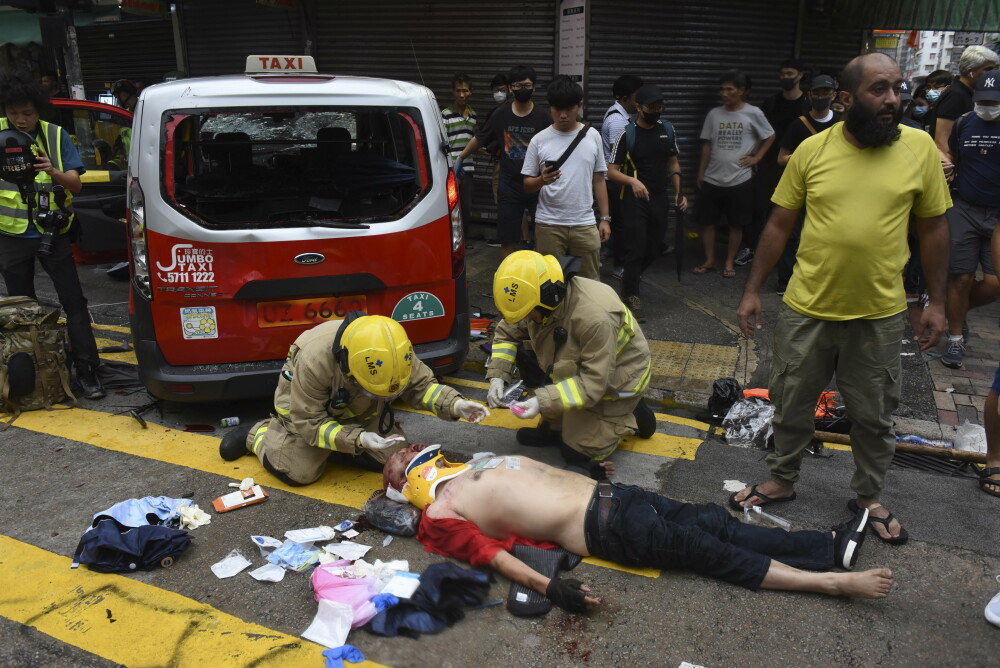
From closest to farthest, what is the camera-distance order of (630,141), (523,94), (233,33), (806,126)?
(630,141) → (523,94) → (806,126) → (233,33)

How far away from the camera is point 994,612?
292cm

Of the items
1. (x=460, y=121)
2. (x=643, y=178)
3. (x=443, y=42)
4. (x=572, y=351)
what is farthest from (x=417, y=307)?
(x=443, y=42)

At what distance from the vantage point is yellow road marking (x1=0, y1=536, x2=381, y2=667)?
112 inches

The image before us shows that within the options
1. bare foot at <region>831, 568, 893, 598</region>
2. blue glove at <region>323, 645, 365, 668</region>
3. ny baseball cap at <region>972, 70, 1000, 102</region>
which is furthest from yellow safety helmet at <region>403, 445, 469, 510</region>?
ny baseball cap at <region>972, 70, 1000, 102</region>

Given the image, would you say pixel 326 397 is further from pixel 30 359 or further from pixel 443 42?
pixel 443 42

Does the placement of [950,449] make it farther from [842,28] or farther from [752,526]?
[842,28]

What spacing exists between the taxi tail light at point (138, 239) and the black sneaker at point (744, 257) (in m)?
6.09

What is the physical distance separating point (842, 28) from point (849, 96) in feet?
28.0

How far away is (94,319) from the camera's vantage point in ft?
23.2

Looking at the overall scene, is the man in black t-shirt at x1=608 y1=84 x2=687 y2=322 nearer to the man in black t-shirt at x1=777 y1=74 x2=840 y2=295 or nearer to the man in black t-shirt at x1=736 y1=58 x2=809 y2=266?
the man in black t-shirt at x1=777 y1=74 x2=840 y2=295

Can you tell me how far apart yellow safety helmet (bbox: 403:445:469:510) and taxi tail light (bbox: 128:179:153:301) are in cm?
183

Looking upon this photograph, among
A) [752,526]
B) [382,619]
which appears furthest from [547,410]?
[382,619]

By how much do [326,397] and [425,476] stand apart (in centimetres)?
68

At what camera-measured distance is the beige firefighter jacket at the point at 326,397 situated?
380 centimetres
